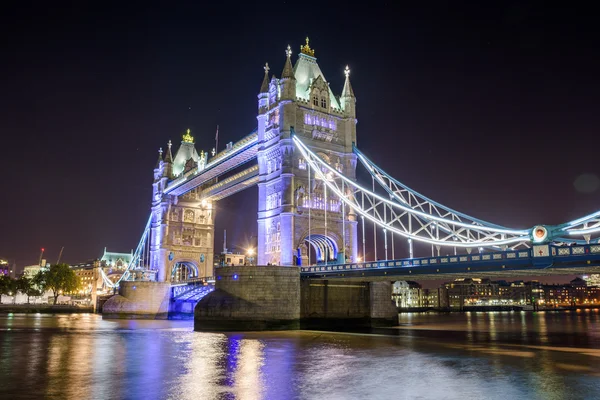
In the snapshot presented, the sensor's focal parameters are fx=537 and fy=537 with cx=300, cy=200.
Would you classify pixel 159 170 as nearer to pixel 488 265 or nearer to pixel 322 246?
pixel 322 246

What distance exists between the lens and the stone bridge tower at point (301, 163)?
46.6 m

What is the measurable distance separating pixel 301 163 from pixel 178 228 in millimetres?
33757

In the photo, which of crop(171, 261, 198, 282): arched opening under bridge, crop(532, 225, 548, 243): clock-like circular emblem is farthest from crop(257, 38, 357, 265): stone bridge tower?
crop(171, 261, 198, 282): arched opening under bridge

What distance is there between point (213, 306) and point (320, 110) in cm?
2073

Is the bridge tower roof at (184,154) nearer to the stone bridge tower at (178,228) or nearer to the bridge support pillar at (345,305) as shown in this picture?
the stone bridge tower at (178,228)

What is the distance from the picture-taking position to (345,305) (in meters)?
45.0

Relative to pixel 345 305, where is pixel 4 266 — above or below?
above

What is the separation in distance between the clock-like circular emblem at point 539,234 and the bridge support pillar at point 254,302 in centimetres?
1899

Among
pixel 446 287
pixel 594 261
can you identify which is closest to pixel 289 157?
pixel 594 261

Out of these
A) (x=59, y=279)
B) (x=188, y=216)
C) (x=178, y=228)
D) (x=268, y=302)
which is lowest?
(x=268, y=302)

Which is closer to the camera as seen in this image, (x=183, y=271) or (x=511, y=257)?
(x=511, y=257)

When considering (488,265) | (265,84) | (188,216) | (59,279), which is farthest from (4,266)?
(488,265)

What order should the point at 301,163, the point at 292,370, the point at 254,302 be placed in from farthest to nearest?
the point at 301,163 < the point at 254,302 < the point at 292,370

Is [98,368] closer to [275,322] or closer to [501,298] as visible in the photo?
[275,322]
